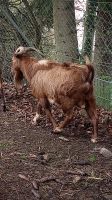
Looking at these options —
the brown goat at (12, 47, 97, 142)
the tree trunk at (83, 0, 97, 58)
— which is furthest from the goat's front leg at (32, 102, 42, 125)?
the tree trunk at (83, 0, 97, 58)

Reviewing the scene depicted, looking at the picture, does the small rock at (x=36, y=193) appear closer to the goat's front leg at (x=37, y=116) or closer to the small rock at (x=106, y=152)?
the small rock at (x=106, y=152)

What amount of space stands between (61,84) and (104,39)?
6.35 ft

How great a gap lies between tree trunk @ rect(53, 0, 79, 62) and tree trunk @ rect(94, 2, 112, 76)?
33.4 inches

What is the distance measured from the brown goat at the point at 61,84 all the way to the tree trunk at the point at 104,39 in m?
1.40

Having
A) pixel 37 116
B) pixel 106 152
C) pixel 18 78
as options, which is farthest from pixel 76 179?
pixel 18 78

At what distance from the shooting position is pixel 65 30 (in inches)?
421

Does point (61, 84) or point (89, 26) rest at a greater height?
point (89, 26)

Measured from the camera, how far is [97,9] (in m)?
9.72

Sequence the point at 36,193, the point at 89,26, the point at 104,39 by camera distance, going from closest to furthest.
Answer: the point at 36,193, the point at 104,39, the point at 89,26

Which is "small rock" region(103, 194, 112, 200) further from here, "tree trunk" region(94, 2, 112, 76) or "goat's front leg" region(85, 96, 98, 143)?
"tree trunk" region(94, 2, 112, 76)

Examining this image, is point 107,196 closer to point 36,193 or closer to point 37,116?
point 36,193

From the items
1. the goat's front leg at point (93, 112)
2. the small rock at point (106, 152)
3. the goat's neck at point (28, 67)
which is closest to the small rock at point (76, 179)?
the small rock at point (106, 152)

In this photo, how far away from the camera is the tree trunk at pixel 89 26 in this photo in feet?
32.3

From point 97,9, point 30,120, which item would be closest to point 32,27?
point 97,9
